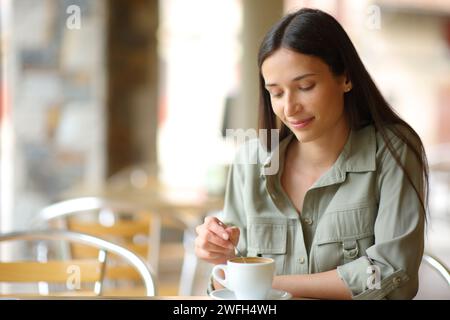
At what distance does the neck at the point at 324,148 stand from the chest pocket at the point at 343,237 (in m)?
0.07

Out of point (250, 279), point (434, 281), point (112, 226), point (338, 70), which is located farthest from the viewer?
point (112, 226)

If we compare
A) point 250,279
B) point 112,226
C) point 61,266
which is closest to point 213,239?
point 250,279

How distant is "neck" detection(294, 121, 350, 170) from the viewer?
41.6 inches

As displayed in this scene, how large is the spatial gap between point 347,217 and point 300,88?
19 centimetres

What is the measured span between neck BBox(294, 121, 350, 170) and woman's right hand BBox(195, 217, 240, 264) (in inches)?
5.9

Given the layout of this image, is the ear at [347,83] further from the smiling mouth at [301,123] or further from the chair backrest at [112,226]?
the chair backrest at [112,226]

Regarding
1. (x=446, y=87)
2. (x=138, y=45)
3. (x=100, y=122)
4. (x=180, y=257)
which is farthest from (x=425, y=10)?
(x=180, y=257)

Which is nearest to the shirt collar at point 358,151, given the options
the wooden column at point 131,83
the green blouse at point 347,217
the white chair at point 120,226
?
the green blouse at point 347,217

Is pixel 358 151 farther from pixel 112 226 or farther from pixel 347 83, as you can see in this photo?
pixel 112 226

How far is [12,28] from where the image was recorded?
3.36 m

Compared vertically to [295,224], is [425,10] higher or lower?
higher

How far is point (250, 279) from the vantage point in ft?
3.00

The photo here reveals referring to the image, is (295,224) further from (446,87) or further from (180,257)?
(446,87)

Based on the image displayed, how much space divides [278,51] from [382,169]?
8.2 inches
